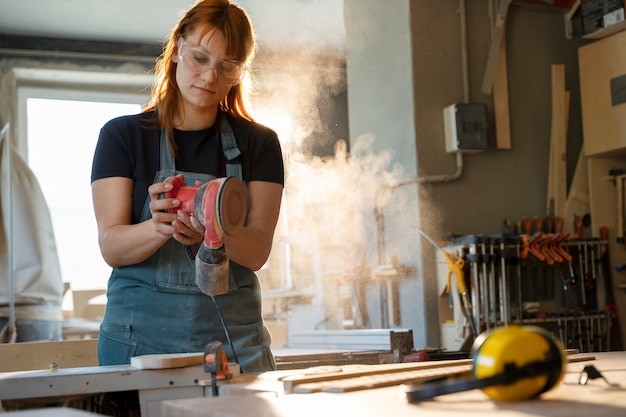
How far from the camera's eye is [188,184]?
1.75 m

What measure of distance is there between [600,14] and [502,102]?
0.69 metres

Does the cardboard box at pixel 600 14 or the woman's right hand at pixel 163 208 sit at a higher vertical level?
the cardboard box at pixel 600 14

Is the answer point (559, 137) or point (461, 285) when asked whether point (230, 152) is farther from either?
point (559, 137)

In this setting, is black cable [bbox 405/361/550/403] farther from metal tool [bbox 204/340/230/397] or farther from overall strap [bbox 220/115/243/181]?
overall strap [bbox 220/115/243/181]

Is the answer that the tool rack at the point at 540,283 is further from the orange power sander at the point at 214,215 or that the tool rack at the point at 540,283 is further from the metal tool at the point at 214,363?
the metal tool at the point at 214,363

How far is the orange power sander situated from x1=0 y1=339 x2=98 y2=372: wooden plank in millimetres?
816

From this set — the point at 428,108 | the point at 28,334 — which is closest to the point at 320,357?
the point at 28,334

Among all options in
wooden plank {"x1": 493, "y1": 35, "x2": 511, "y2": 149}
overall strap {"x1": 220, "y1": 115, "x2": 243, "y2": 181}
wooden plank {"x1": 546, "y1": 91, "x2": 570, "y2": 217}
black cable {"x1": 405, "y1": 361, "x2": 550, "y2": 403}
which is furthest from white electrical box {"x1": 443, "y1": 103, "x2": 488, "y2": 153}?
black cable {"x1": 405, "y1": 361, "x2": 550, "y2": 403}

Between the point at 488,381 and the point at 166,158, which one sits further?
the point at 166,158

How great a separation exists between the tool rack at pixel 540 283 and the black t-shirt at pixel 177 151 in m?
2.35

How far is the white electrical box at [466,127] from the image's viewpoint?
4.36 m

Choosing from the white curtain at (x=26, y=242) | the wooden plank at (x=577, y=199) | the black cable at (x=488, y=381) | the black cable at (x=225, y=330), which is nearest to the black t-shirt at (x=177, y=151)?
the black cable at (x=225, y=330)

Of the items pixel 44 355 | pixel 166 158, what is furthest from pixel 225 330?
pixel 44 355

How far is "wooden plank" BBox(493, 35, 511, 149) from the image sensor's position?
4.60m
